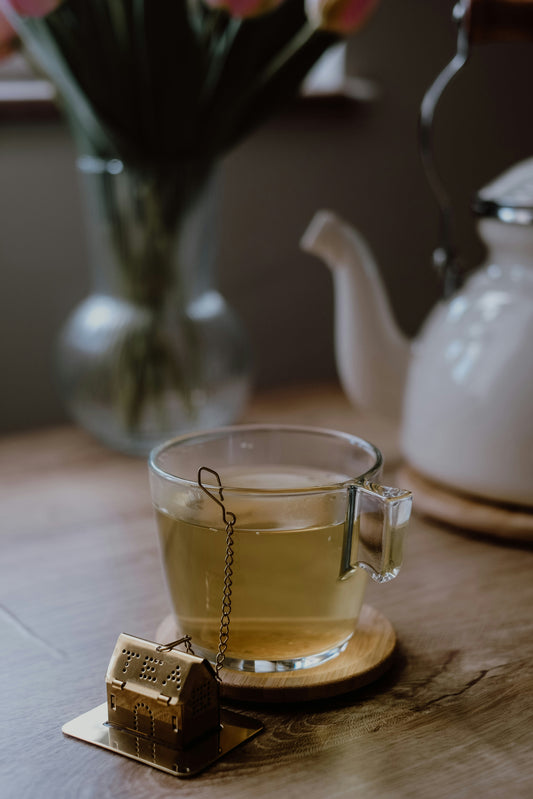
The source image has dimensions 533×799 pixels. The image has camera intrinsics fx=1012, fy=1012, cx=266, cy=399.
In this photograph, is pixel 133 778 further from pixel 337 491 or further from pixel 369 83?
pixel 369 83

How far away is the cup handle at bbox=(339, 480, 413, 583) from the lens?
0.50 m

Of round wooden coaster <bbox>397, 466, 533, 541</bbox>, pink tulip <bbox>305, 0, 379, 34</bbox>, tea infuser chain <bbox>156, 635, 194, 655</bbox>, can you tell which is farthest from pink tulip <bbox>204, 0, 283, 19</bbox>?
tea infuser chain <bbox>156, 635, 194, 655</bbox>

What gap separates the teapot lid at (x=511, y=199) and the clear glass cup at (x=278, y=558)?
26 centimetres

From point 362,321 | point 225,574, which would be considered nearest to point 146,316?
point 362,321

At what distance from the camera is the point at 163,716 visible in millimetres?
470

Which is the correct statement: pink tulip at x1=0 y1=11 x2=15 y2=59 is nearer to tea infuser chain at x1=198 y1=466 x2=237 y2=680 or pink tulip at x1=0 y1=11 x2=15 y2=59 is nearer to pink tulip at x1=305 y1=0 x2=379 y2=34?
pink tulip at x1=305 y1=0 x2=379 y2=34

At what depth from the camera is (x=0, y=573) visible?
0.69m

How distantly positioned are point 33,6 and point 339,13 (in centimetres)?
24

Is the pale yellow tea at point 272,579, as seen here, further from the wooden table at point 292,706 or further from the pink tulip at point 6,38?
the pink tulip at point 6,38

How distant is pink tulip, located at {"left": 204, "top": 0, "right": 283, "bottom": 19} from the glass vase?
14 centimetres

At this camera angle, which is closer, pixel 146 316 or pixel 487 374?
pixel 487 374

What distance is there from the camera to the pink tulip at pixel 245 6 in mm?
787

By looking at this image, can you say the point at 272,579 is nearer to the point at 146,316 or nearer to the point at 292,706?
the point at 292,706

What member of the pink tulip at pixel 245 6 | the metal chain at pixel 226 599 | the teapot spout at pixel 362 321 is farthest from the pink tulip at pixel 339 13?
the metal chain at pixel 226 599
